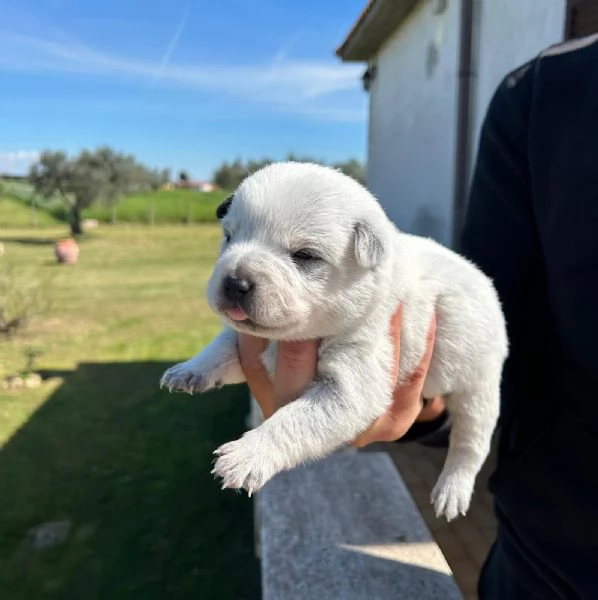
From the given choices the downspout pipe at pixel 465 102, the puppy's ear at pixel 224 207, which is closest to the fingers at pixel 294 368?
the puppy's ear at pixel 224 207

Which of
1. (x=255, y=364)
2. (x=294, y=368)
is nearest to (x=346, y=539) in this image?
(x=255, y=364)

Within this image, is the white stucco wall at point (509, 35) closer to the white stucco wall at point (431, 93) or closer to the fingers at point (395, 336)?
the white stucco wall at point (431, 93)

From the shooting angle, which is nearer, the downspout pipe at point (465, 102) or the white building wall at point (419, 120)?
the downspout pipe at point (465, 102)

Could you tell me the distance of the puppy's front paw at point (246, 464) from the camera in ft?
4.75

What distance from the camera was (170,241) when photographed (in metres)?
27.1

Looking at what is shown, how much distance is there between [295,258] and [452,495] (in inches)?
41.0

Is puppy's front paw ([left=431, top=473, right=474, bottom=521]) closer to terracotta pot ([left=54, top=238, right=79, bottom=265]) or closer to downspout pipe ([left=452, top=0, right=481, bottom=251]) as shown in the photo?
downspout pipe ([left=452, top=0, right=481, bottom=251])

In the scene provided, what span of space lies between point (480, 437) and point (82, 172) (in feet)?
105

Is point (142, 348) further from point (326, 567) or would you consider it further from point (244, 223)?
point (244, 223)

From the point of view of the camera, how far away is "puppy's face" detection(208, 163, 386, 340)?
1474mm

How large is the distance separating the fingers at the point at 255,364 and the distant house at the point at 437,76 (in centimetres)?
356

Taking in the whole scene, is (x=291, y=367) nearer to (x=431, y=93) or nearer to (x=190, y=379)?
(x=190, y=379)

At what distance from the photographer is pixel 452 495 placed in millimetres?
2053

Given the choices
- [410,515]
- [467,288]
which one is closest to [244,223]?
[467,288]
